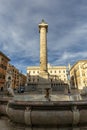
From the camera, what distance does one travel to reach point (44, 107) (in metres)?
5.59

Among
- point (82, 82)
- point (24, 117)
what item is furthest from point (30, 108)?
point (82, 82)

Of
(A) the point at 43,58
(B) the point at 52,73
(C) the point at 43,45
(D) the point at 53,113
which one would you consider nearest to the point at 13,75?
(B) the point at 52,73

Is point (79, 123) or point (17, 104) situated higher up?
point (17, 104)

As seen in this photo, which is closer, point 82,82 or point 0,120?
point 0,120

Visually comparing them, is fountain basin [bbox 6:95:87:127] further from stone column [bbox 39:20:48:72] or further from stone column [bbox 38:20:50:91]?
stone column [bbox 39:20:48:72]

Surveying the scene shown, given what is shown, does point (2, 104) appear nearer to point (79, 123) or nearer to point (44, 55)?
point (79, 123)

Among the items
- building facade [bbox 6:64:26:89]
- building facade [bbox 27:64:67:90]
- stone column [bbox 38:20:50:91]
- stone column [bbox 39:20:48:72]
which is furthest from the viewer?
building facade [bbox 27:64:67:90]

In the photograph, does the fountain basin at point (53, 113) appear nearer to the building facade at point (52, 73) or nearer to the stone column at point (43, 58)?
the stone column at point (43, 58)

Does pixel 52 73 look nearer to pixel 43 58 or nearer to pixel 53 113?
pixel 43 58

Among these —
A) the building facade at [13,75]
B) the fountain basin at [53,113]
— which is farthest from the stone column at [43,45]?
the building facade at [13,75]

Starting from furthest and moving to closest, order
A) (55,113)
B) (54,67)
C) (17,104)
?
(54,67) → (17,104) → (55,113)

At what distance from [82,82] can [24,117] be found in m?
73.9

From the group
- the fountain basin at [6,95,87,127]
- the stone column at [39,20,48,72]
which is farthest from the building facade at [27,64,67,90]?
the fountain basin at [6,95,87,127]

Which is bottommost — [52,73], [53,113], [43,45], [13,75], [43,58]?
[53,113]
